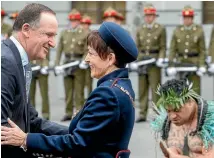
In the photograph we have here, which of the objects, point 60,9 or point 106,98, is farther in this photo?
point 60,9

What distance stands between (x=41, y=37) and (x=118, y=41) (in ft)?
1.23

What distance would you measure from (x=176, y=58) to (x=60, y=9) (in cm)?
487

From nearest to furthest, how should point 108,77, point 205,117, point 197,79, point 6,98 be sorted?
1. point 6,98
2. point 108,77
3. point 205,117
4. point 197,79

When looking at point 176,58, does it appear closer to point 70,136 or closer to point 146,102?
point 146,102

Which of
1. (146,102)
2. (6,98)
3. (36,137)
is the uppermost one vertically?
(6,98)

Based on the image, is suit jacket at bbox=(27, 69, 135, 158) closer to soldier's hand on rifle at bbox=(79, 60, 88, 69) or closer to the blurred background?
soldier's hand on rifle at bbox=(79, 60, 88, 69)

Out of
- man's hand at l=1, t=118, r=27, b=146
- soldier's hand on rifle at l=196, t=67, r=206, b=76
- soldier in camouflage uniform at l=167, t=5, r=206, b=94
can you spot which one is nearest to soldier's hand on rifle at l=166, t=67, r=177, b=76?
soldier in camouflage uniform at l=167, t=5, r=206, b=94

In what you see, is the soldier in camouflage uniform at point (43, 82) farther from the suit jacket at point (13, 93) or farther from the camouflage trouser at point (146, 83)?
the suit jacket at point (13, 93)

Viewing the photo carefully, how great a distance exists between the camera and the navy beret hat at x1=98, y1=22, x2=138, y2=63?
10.5ft

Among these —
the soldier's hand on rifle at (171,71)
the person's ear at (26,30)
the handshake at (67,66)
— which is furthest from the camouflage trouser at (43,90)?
the person's ear at (26,30)

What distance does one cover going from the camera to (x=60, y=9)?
15305 mm

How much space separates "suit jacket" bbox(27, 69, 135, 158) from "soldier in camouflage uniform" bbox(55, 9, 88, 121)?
8.29 metres

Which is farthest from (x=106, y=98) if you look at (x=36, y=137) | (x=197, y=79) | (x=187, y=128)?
(x=197, y=79)

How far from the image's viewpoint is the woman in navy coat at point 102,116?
3.10 m
